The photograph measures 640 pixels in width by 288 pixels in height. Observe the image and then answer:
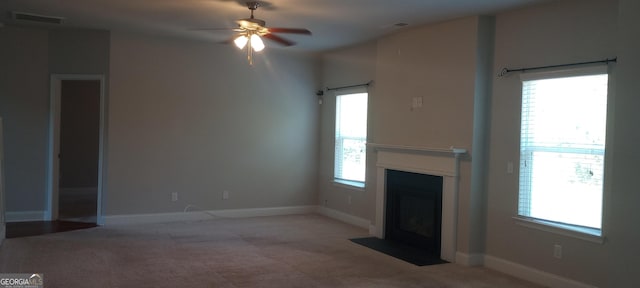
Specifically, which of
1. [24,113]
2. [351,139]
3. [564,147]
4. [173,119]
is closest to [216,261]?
[173,119]

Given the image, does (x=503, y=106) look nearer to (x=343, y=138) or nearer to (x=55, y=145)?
(x=343, y=138)

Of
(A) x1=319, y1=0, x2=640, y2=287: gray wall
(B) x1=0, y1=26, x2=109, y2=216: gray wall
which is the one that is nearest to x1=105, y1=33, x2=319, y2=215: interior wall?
(B) x1=0, y1=26, x2=109, y2=216: gray wall

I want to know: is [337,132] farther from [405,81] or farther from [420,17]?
[420,17]

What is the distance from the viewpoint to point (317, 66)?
27.1 feet

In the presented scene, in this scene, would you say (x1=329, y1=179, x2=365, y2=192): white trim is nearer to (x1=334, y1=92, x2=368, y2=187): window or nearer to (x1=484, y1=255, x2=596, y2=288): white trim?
(x1=334, y1=92, x2=368, y2=187): window

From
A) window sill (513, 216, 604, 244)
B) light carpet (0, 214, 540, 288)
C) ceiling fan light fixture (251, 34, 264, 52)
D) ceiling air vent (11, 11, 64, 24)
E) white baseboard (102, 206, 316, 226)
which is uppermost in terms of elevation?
ceiling air vent (11, 11, 64, 24)

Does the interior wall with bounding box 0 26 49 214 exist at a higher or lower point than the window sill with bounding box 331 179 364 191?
higher

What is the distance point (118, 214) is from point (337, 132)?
3436 millimetres

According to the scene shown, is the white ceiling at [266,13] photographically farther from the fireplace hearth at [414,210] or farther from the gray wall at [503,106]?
the fireplace hearth at [414,210]

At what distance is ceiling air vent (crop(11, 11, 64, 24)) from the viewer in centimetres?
581

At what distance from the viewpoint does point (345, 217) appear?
7.56 meters

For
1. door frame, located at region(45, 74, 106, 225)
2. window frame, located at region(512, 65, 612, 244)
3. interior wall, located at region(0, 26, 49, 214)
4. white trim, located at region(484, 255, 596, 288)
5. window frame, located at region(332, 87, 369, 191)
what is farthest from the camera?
window frame, located at region(332, 87, 369, 191)

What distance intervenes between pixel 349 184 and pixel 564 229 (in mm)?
3553

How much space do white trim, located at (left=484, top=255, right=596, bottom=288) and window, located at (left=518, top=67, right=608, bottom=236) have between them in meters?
0.48
